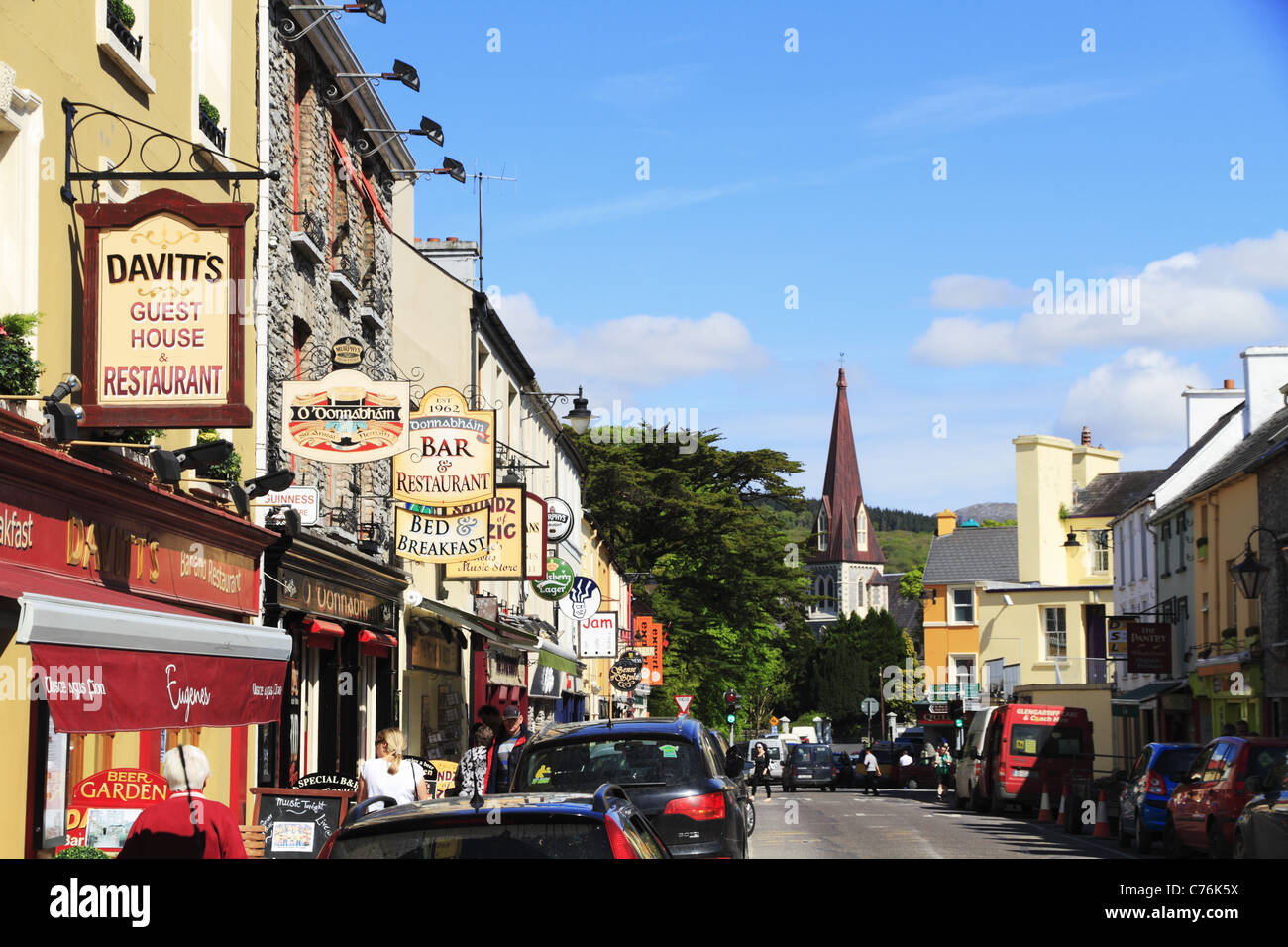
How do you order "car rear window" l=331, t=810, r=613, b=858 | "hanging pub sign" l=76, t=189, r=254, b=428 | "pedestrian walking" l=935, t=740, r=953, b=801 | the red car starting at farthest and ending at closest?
"pedestrian walking" l=935, t=740, r=953, b=801 → the red car → "hanging pub sign" l=76, t=189, r=254, b=428 → "car rear window" l=331, t=810, r=613, b=858

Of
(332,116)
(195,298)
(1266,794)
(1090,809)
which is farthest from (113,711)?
(1090,809)

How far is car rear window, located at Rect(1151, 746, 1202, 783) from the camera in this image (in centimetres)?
2044

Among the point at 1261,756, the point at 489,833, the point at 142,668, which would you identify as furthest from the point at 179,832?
the point at 1261,756

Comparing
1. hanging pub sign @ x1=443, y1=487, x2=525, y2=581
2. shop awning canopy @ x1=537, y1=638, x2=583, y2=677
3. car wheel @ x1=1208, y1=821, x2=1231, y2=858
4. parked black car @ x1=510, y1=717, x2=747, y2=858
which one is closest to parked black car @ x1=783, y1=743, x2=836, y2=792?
shop awning canopy @ x1=537, y1=638, x2=583, y2=677

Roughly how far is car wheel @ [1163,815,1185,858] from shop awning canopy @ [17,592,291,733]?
10.9 meters

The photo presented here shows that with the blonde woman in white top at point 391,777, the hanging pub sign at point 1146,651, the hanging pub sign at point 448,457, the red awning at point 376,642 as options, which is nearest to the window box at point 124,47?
the blonde woman in white top at point 391,777

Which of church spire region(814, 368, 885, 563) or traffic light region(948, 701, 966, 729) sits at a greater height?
church spire region(814, 368, 885, 563)

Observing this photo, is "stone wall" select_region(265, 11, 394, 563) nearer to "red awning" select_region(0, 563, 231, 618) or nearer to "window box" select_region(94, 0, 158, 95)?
"window box" select_region(94, 0, 158, 95)

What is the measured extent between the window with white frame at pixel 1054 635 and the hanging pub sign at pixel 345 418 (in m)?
54.9

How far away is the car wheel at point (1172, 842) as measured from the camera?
18.2 m

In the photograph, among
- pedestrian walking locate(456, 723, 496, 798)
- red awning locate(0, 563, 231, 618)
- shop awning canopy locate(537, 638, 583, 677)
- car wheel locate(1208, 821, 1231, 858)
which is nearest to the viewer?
red awning locate(0, 563, 231, 618)

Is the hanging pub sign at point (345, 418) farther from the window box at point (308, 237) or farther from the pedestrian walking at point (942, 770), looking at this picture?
the pedestrian walking at point (942, 770)
